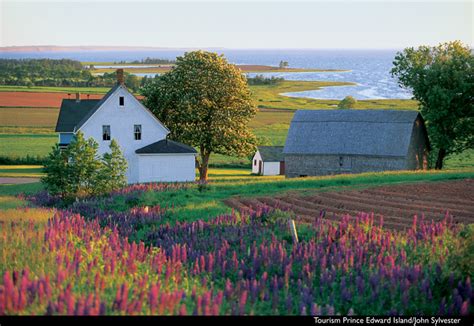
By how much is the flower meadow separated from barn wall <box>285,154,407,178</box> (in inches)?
1738

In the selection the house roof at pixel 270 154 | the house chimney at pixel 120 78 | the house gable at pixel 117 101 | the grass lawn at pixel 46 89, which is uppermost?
the house chimney at pixel 120 78

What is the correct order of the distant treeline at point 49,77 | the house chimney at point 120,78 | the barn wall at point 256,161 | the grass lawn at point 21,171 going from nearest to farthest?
the house chimney at point 120,78 → the grass lawn at point 21,171 → the barn wall at point 256,161 → the distant treeline at point 49,77

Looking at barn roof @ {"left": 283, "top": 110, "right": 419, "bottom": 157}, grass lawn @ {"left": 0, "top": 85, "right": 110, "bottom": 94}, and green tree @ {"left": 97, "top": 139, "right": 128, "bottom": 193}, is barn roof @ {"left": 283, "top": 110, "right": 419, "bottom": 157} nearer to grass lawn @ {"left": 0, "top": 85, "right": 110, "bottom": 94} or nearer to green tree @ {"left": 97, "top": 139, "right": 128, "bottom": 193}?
green tree @ {"left": 97, "top": 139, "right": 128, "bottom": 193}

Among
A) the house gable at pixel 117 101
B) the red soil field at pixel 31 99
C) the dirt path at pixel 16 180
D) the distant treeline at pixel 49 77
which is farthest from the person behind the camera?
the distant treeline at pixel 49 77

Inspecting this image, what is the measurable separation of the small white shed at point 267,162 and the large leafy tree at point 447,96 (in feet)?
78.6

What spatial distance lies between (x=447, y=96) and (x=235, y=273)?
153 feet

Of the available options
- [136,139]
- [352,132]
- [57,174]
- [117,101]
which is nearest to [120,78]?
[117,101]

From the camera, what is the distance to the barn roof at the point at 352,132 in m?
58.7

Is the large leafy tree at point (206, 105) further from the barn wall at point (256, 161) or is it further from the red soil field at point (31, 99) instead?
the red soil field at point (31, 99)

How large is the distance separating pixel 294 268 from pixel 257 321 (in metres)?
4.05

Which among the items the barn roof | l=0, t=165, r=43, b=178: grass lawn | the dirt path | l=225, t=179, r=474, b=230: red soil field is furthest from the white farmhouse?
l=225, t=179, r=474, b=230: red soil field

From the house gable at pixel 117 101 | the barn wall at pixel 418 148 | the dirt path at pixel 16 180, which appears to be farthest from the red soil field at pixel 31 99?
the barn wall at pixel 418 148

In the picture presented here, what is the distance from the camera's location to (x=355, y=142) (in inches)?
2370

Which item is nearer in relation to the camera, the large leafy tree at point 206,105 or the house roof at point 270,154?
the large leafy tree at point 206,105
